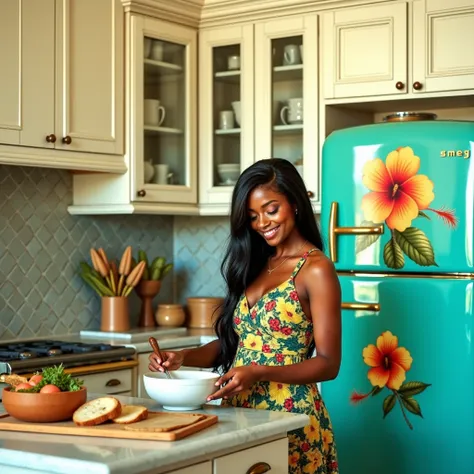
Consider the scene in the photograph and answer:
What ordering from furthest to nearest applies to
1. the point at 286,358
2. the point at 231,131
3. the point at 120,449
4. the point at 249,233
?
1. the point at 231,131
2. the point at 249,233
3. the point at 286,358
4. the point at 120,449

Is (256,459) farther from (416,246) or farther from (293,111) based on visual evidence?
(293,111)

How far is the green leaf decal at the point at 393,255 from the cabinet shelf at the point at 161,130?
1248mm

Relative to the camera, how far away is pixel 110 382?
3.68m

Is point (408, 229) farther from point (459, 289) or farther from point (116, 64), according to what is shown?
point (116, 64)

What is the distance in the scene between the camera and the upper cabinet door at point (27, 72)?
3537mm

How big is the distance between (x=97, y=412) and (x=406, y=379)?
5.82 ft

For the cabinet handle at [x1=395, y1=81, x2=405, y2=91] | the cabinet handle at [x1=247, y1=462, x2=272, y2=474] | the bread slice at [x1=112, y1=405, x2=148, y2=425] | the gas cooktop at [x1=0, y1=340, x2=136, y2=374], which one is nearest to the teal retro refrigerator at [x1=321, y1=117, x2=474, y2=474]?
the cabinet handle at [x1=395, y1=81, x2=405, y2=91]

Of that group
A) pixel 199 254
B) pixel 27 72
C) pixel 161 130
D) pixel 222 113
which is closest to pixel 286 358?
pixel 27 72

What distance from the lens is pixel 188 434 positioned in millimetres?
1911

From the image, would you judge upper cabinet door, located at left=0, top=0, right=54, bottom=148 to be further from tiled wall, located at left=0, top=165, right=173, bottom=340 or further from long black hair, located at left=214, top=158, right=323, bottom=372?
long black hair, located at left=214, top=158, right=323, bottom=372

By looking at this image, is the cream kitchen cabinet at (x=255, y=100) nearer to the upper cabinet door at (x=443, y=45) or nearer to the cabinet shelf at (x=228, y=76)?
the cabinet shelf at (x=228, y=76)

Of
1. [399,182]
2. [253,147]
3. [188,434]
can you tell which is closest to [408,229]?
[399,182]

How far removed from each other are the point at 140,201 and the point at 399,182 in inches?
47.3

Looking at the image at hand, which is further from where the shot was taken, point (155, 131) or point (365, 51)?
point (155, 131)
